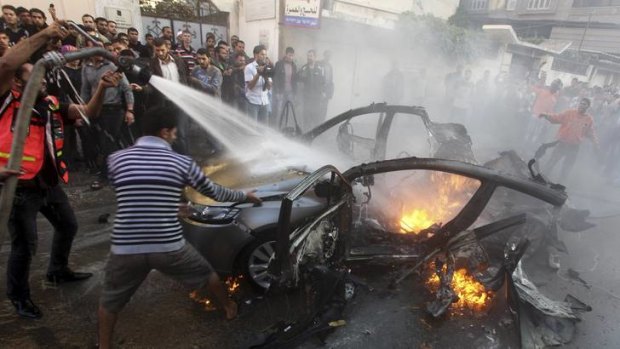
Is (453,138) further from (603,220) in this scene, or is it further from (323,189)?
(603,220)

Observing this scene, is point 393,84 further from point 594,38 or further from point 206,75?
point 594,38

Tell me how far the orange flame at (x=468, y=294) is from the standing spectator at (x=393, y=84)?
9.22 metres

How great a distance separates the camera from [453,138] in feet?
16.8

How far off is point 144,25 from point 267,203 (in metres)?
8.90

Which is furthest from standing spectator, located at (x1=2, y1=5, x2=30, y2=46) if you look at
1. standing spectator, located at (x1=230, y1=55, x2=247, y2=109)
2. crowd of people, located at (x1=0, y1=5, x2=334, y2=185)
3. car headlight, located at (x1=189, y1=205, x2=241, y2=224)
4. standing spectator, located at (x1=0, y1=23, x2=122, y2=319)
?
car headlight, located at (x1=189, y1=205, x2=241, y2=224)

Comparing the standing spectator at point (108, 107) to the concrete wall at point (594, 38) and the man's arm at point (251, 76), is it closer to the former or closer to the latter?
the man's arm at point (251, 76)

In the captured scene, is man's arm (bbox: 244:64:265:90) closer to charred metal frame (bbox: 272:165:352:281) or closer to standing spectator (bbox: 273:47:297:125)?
standing spectator (bbox: 273:47:297:125)

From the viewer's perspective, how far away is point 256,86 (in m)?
7.59

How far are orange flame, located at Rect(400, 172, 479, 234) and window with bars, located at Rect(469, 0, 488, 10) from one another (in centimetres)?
3767

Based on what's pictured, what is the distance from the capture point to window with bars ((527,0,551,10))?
97.2 ft

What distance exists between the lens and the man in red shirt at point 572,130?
754 centimetres

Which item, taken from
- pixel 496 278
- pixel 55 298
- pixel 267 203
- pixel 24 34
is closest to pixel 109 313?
pixel 55 298

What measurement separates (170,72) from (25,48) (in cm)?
404

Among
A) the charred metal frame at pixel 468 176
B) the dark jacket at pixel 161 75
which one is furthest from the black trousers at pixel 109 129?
the charred metal frame at pixel 468 176
